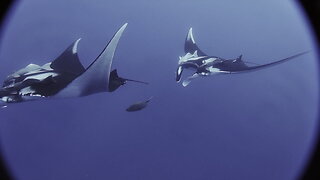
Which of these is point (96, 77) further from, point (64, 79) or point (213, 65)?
point (213, 65)

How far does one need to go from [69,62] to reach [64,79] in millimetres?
473

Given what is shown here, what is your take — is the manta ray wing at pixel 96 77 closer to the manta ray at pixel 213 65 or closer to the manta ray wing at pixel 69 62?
the manta ray wing at pixel 69 62

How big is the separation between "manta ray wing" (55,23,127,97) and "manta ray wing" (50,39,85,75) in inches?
9.8

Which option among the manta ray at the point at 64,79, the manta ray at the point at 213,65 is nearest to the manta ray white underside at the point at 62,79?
the manta ray at the point at 64,79

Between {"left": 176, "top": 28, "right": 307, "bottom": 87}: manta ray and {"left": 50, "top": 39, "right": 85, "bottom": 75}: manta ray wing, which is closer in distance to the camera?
{"left": 50, "top": 39, "right": 85, "bottom": 75}: manta ray wing

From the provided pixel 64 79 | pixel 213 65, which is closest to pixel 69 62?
pixel 64 79

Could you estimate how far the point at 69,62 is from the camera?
228 inches

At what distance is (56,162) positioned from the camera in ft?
109

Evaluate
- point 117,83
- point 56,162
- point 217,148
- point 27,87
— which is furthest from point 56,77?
point 217,148

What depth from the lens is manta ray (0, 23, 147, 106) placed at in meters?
5.02

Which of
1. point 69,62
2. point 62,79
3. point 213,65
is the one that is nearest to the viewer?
point 62,79

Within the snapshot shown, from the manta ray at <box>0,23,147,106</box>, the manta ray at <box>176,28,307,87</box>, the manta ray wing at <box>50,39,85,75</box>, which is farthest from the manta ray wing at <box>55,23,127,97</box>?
the manta ray at <box>176,28,307,87</box>

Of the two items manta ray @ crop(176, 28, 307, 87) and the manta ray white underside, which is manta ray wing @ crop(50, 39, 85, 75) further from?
manta ray @ crop(176, 28, 307, 87)

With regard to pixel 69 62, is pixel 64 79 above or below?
below
